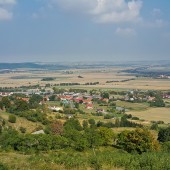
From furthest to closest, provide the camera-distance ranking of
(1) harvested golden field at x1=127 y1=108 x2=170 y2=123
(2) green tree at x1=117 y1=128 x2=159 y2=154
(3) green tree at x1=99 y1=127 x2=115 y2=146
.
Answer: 1. (1) harvested golden field at x1=127 y1=108 x2=170 y2=123
2. (3) green tree at x1=99 y1=127 x2=115 y2=146
3. (2) green tree at x1=117 y1=128 x2=159 y2=154

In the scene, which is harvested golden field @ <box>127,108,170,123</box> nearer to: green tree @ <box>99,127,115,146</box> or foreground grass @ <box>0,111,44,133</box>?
foreground grass @ <box>0,111,44,133</box>

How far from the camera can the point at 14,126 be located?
152ft

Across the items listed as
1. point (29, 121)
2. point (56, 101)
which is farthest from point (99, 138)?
point (56, 101)

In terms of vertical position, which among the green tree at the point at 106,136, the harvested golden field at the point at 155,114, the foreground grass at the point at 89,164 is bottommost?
the harvested golden field at the point at 155,114

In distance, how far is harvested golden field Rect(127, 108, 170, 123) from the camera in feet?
225

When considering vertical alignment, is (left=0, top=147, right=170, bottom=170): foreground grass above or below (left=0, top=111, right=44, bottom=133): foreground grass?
above

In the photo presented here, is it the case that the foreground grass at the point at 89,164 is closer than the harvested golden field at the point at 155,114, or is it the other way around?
the foreground grass at the point at 89,164

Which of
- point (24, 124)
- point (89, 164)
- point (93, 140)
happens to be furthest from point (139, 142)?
point (24, 124)

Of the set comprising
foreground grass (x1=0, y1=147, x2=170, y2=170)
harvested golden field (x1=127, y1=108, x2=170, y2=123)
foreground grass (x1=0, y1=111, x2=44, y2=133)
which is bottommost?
harvested golden field (x1=127, y1=108, x2=170, y2=123)

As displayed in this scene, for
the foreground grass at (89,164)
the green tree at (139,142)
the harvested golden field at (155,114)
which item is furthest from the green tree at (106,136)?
the harvested golden field at (155,114)

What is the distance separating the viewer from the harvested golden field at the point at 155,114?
68.6 m

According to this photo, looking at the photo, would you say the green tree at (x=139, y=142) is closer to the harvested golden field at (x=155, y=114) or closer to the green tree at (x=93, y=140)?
the green tree at (x=93, y=140)

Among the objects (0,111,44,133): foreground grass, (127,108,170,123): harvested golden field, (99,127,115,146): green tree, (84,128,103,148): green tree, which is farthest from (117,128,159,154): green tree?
(127,108,170,123): harvested golden field

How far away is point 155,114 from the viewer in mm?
73438
